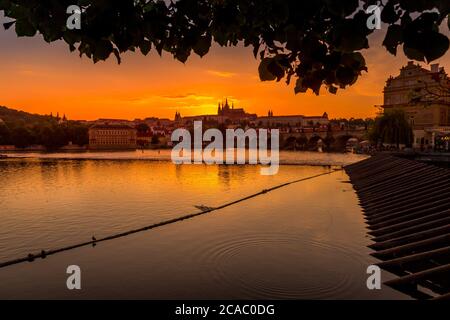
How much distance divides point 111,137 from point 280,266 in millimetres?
176665

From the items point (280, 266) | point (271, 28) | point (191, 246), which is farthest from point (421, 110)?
point (271, 28)

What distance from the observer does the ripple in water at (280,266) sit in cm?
1378

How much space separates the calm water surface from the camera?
14336 mm

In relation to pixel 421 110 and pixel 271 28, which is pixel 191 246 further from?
pixel 421 110

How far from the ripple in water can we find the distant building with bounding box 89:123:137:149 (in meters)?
165

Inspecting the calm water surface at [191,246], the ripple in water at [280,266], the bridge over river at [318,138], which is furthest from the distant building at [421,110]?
the ripple in water at [280,266]

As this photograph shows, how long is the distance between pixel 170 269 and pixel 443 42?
1550 centimetres

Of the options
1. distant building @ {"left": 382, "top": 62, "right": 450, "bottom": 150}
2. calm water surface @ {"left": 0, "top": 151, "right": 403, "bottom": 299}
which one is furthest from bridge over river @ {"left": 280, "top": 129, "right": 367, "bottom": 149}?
calm water surface @ {"left": 0, "top": 151, "right": 403, "bottom": 299}

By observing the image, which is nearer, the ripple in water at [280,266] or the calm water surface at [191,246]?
the ripple in water at [280,266]

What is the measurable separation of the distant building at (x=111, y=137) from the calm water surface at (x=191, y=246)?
141489 millimetres

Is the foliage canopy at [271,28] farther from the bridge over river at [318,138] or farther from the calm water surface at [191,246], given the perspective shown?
the bridge over river at [318,138]

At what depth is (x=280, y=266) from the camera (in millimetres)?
16391

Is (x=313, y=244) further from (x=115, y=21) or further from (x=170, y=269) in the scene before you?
(x=115, y=21)
